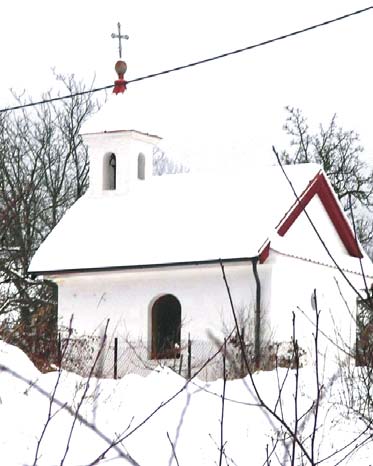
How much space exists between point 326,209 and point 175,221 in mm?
3262

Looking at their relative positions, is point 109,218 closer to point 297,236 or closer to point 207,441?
point 297,236

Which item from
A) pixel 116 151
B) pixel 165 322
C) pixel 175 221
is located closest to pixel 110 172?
pixel 116 151

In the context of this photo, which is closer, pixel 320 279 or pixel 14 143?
pixel 320 279

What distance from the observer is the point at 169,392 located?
13.9 metres

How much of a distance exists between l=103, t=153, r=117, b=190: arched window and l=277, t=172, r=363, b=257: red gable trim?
4.47 m

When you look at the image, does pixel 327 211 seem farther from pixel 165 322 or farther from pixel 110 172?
pixel 110 172

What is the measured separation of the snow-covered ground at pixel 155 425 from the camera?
1042 centimetres

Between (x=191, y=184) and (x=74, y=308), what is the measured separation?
12.6 ft

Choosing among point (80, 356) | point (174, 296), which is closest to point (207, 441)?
point (80, 356)

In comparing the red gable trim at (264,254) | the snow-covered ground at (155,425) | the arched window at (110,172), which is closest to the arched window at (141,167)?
the arched window at (110,172)

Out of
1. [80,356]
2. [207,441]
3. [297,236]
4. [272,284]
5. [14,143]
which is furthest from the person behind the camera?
[14,143]

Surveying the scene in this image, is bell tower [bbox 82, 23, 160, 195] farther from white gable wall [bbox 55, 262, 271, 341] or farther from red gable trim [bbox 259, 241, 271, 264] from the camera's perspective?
red gable trim [bbox 259, 241, 271, 264]

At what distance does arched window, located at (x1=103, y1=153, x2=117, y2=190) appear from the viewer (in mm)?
27125

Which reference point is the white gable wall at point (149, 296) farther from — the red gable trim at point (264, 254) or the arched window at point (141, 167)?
the arched window at point (141, 167)
